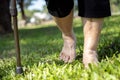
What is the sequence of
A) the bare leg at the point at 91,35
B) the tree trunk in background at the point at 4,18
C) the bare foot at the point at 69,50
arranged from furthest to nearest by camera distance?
the tree trunk in background at the point at 4,18
the bare foot at the point at 69,50
the bare leg at the point at 91,35

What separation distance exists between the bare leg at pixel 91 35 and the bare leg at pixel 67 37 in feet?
1.96

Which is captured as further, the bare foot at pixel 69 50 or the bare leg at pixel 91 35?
the bare foot at pixel 69 50

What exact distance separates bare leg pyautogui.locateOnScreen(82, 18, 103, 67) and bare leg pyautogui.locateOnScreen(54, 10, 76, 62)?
0.60 metres

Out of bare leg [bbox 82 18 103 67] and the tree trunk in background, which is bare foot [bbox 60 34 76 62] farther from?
the tree trunk in background

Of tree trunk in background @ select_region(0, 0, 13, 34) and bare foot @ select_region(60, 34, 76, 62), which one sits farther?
tree trunk in background @ select_region(0, 0, 13, 34)

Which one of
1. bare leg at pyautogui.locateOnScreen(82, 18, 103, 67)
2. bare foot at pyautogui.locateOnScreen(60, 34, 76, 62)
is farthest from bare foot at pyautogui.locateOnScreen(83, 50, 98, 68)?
bare foot at pyautogui.locateOnScreen(60, 34, 76, 62)

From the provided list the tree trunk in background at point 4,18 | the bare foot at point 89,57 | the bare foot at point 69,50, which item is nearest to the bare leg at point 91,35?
the bare foot at point 89,57

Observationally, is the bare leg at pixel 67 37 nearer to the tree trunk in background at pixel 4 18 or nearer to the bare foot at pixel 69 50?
the bare foot at pixel 69 50

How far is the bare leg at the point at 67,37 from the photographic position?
4.43 meters

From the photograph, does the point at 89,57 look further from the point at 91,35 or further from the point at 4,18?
the point at 4,18

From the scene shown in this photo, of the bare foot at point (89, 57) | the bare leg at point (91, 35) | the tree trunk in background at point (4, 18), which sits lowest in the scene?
the tree trunk in background at point (4, 18)

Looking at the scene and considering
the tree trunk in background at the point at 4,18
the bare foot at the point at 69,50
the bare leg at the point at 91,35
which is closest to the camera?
the bare leg at the point at 91,35

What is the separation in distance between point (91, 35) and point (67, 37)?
1.01 m

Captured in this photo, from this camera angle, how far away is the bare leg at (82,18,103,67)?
367cm
